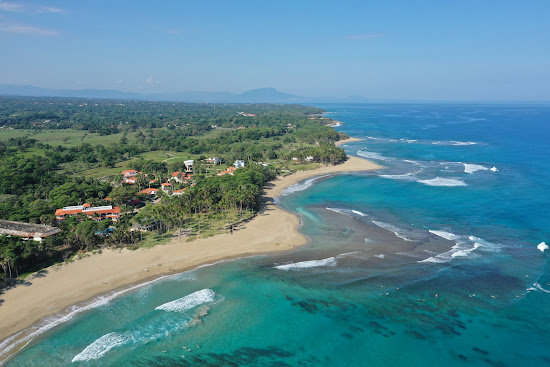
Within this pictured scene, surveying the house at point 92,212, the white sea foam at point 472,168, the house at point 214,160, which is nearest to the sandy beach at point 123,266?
the house at point 92,212

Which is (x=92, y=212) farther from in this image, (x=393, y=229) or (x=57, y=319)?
(x=393, y=229)

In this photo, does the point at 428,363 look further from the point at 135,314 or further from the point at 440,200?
the point at 440,200

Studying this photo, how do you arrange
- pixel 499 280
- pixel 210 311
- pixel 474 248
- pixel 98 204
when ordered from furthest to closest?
pixel 98 204, pixel 474 248, pixel 499 280, pixel 210 311

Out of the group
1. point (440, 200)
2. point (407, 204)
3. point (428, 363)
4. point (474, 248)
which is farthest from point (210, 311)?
point (440, 200)

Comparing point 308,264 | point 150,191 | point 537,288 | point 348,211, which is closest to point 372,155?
point 348,211

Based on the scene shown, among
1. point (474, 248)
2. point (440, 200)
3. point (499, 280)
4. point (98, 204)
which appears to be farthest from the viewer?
point (440, 200)

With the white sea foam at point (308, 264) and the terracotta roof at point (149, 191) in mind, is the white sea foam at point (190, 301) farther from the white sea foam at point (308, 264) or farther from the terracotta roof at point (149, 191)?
the terracotta roof at point (149, 191)

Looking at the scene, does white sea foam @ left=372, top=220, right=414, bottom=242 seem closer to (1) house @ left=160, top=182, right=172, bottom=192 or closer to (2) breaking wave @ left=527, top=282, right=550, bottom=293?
(2) breaking wave @ left=527, top=282, right=550, bottom=293
